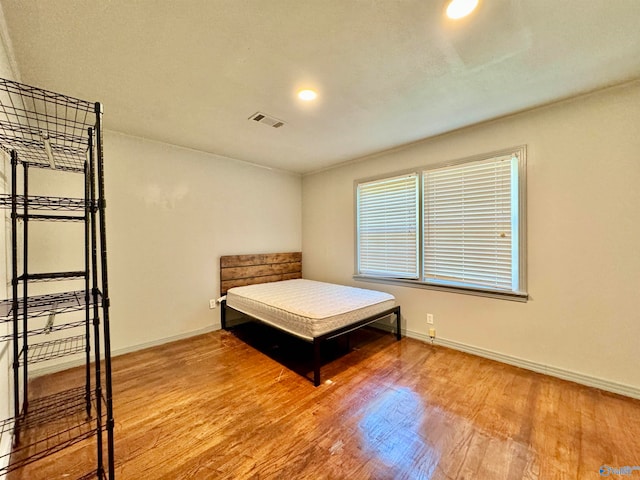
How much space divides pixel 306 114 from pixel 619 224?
276 cm

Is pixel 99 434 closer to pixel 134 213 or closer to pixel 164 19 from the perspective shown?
pixel 164 19

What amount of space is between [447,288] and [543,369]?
107cm

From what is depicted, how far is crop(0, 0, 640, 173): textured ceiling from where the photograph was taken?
1.43 meters

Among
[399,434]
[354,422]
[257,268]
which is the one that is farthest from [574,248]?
[257,268]

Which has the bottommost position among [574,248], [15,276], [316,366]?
[316,366]

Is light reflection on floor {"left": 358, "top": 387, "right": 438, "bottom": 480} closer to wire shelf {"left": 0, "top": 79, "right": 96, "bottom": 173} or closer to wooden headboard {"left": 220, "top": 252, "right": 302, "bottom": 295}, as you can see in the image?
wire shelf {"left": 0, "top": 79, "right": 96, "bottom": 173}

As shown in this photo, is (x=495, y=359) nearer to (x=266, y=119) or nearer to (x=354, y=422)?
(x=354, y=422)

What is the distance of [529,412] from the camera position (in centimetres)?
197

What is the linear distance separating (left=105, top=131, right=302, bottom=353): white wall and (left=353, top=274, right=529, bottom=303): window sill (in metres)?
1.78

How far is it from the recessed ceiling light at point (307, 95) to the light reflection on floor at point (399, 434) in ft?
8.27

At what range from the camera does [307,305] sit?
2816mm

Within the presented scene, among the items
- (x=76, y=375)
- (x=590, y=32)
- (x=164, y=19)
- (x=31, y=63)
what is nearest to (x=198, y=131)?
(x=31, y=63)

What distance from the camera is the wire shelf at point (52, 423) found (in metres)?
1.69

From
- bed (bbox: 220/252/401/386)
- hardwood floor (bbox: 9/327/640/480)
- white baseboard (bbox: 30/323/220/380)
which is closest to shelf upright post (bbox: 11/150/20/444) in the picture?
hardwood floor (bbox: 9/327/640/480)
